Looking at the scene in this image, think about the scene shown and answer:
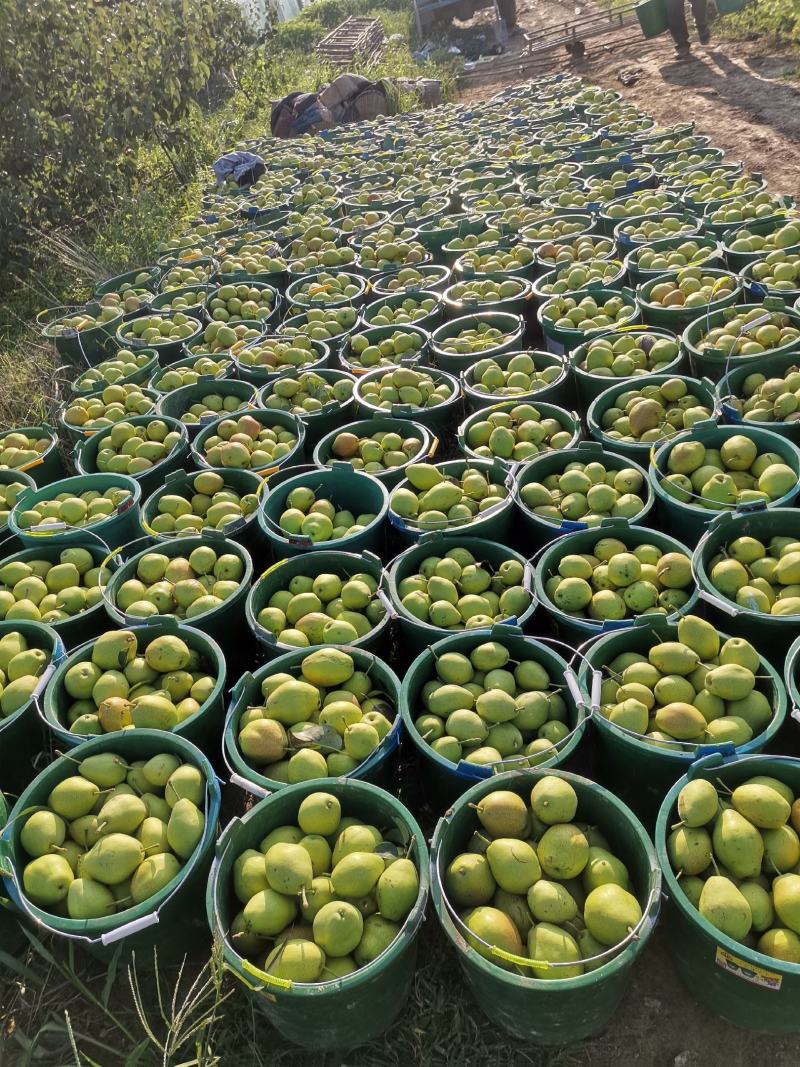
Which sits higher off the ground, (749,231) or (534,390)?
(749,231)

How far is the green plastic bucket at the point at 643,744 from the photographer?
2.73 meters

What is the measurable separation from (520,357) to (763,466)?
2.08m

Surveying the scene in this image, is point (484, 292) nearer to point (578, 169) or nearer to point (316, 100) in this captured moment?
point (578, 169)

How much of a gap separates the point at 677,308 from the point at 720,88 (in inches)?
473

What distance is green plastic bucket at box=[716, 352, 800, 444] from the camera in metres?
4.24

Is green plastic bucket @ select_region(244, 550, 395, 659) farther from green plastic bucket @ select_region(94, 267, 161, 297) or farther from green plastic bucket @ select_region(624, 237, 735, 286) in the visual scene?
green plastic bucket @ select_region(94, 267, 161, 297)

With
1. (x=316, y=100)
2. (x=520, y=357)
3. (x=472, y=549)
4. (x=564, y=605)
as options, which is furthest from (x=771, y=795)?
(x=316, y=100)

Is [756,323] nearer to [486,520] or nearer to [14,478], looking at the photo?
[486,520]

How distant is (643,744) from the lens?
9.06 feet

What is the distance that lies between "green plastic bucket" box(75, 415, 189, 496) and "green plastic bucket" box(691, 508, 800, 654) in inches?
144

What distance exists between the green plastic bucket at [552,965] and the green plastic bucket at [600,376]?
10.4 ft

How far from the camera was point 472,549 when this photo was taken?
394 centimetres

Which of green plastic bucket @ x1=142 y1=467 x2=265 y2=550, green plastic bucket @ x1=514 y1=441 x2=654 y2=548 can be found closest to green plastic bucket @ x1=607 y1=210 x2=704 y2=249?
green plastic bucket @ x1=514 y1=441 x2=654 y2=548

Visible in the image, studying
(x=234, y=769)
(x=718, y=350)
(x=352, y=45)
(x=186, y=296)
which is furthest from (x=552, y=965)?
(x=352, y=45)
